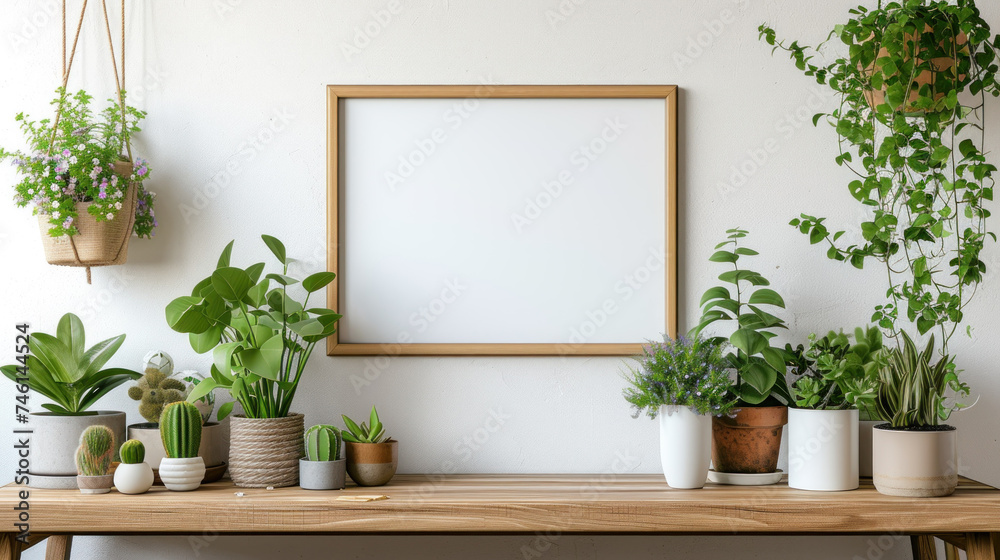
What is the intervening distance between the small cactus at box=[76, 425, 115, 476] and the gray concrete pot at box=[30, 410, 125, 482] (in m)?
0.06

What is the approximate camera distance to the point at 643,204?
165cm

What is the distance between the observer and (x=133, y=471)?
1.36m

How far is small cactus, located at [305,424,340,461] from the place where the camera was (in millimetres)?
1417

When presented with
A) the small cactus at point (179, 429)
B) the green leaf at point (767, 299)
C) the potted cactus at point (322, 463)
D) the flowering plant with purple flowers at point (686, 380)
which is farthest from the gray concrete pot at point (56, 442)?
the green leaf at point (767, 299)

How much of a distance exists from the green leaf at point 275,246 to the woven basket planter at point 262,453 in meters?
0.33

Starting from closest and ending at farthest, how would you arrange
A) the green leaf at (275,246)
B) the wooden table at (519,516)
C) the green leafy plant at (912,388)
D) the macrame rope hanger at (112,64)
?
the wooden table at (519,516) < the green leafy plant at (912,388) < the green leaf at (275,246) < the macrame rope hanger at (112,64)

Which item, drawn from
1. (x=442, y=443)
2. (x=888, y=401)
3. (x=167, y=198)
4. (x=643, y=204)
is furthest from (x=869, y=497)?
(x=167, y=198)

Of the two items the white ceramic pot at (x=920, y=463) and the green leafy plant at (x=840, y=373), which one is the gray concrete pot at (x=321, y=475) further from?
the white ceramic pot at (x=920, y=463)

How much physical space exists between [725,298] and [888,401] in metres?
0.36

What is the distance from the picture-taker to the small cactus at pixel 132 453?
1374 millimetres

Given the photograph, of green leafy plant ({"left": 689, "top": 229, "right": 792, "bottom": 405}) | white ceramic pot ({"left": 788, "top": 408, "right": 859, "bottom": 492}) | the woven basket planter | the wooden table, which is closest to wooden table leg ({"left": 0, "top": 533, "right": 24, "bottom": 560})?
the wooden table

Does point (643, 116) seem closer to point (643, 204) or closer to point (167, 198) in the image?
point (643, 204)

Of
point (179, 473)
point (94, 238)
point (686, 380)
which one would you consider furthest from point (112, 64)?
point (686, 380)

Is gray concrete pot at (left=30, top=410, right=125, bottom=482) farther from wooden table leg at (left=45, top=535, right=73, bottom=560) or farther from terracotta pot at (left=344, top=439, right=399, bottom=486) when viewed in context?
terracotta pot at (left=344, top=439, right=399, bottom=486)
